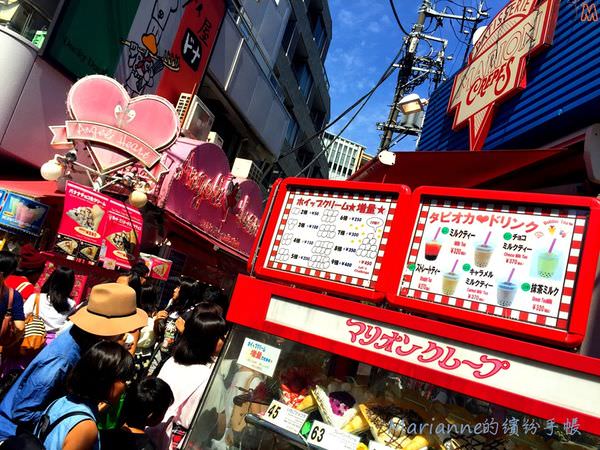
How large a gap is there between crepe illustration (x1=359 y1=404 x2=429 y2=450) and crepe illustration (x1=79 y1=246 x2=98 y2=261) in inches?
228

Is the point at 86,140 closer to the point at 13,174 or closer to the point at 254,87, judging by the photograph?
the point at 13,174

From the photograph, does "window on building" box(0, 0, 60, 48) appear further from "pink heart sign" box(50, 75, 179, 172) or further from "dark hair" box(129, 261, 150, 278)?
"dark hair" box(129, 261, 150, 278)

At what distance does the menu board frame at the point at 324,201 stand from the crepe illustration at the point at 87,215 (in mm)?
4901

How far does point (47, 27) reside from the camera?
322 inches

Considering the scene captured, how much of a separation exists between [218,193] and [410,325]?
9.85m

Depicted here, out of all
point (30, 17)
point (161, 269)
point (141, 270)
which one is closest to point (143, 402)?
point (141, 270)

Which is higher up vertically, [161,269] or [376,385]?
[161,269]

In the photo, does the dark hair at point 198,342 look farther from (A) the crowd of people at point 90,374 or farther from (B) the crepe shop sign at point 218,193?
(B) the crepe shop sign at point 218,193

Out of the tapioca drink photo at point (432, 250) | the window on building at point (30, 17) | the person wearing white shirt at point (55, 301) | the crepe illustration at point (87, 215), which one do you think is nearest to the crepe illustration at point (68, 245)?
the crepe illustration at point (87, 215)

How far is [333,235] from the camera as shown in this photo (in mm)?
2885

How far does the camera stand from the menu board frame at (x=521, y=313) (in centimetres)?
207

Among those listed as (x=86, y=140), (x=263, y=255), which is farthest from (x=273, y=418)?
(x=86, y=140)

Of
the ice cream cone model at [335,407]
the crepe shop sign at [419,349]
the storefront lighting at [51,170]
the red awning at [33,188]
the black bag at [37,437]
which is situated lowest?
the black bag at [37,437]

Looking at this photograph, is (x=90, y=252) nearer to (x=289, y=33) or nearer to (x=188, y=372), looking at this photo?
(x=188, y=372)
